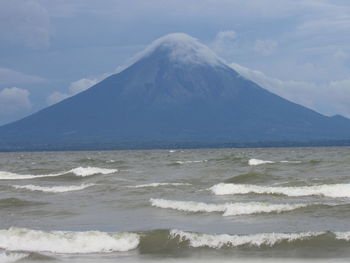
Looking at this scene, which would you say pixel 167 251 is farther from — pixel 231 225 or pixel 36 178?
pixel 36 178

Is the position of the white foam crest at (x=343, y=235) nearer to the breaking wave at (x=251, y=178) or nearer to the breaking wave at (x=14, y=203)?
the breaking wave at (x=14, y=203)

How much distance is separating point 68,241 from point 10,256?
2.00 metres

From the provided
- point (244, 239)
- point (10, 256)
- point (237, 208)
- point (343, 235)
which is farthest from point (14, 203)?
point (343, 235)

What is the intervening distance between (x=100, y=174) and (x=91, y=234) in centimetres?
3060

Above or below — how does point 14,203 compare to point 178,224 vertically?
above

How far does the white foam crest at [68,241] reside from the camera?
17516mm

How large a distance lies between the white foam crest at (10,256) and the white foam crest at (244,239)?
13.7 feet

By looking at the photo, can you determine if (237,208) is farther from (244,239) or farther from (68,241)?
(68,241)

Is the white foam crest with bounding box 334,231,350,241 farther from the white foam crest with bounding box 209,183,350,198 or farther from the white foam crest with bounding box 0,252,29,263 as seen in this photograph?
the white foam crest with bounding box 209,183,350,198

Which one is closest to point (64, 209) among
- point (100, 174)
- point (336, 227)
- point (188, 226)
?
point (188, 226)

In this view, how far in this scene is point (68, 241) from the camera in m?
18.0

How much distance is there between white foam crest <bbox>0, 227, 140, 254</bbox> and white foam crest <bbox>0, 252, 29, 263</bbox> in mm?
1180

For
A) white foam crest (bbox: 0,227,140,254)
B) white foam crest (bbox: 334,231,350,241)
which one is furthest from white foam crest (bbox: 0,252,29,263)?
white foam crest (bbox: 334,231,350,241)

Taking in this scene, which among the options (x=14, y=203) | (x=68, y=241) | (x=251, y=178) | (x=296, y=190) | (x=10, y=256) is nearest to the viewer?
(x=10, y=256)
